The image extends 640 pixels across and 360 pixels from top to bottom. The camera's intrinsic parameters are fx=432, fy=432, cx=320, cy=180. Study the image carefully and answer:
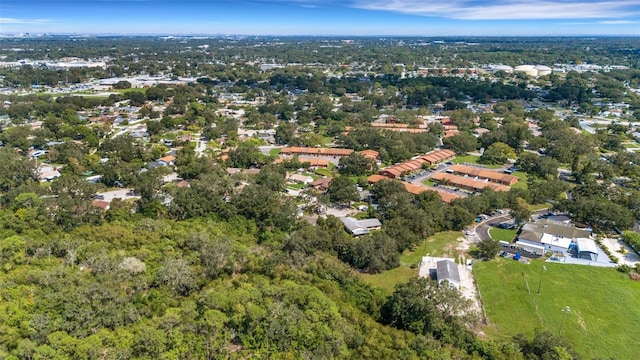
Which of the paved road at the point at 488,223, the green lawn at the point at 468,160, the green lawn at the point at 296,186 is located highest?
the green lawn at the point at 468,160

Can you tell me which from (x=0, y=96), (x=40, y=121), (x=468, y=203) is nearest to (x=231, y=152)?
(x=468, y=203)

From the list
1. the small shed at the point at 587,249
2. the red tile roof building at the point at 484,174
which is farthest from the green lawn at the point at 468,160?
the small shed at the point at 587,249

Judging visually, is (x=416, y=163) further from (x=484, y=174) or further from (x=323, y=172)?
(x=323, y=172)

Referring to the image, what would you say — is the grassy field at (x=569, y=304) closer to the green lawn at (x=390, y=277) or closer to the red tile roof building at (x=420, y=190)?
the green lawn at (x=390, y=277)

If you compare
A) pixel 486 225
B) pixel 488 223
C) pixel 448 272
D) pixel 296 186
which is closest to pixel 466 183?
pixel 488 223

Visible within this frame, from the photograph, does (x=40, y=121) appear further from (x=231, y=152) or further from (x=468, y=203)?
(x=468, y=203)
